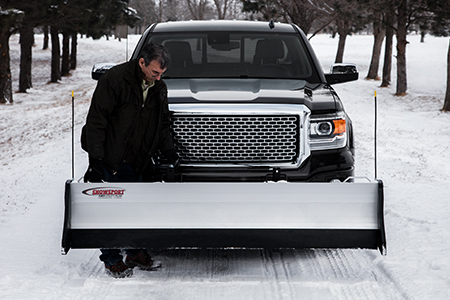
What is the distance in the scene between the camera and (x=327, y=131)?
4.16 meters

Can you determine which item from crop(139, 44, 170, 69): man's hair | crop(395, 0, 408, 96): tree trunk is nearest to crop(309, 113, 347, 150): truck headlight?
crop(139, 44, 170, 69): man's hair

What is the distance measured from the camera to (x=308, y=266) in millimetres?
4348

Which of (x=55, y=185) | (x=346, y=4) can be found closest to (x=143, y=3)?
(x=346, y=4)

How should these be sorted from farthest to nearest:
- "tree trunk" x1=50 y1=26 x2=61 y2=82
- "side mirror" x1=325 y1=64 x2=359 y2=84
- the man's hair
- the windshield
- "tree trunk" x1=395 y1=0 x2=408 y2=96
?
"tree trunk" x1=50 y1=26 x2=61 y2=82 → "tree trunk" x1=395 y1=0 x2=408 y2=96 → "side mirror" x1=325 y1=64 x2=359 y2=84 → the windshield → the man's hair

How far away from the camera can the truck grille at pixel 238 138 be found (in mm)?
4004

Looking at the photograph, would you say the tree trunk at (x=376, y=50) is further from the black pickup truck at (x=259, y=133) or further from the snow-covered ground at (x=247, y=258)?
the black pickup truck at (x=259, y=133)

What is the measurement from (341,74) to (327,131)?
1.56 meters

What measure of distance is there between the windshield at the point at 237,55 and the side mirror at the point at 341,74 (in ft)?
0.75

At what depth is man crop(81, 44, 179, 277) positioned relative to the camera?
3.85m

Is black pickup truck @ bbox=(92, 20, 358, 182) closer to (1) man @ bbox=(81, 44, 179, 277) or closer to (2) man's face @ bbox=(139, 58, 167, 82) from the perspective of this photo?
(1) man @ bbox=(81, 44, 179, 277)

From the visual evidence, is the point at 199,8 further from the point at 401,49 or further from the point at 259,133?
the point at 259,133

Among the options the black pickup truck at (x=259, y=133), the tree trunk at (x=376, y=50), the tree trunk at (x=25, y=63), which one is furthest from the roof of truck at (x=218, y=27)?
the tree trunk at (x=376, y=50)

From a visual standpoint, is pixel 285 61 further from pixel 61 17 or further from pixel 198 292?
pixel 61 17

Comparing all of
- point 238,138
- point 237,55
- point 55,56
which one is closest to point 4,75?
point 55,56
